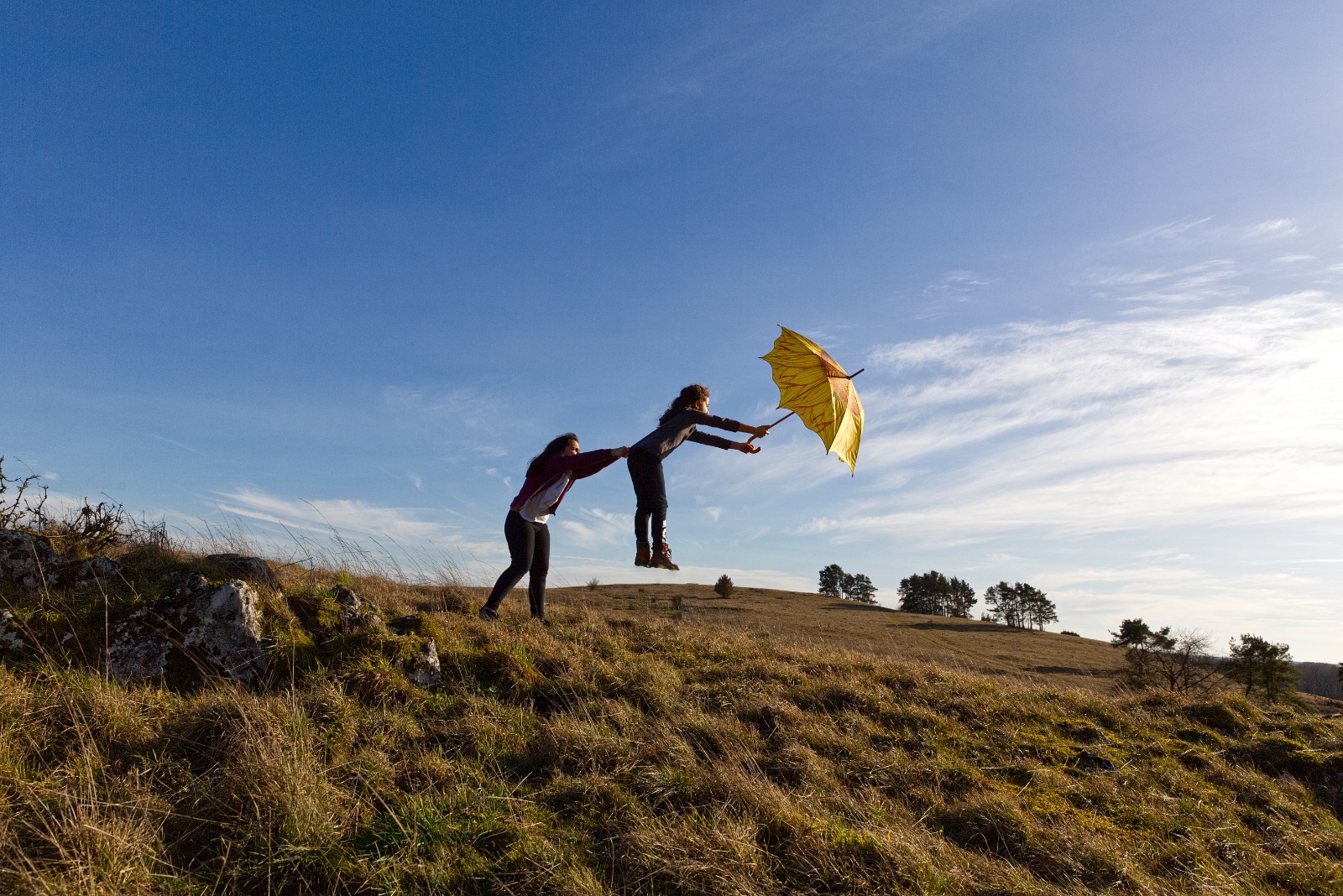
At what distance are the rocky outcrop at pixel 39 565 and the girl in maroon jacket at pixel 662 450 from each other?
16.2 ft

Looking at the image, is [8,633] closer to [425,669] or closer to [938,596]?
[425,669]

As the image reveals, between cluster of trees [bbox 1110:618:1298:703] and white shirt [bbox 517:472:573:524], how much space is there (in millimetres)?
25446

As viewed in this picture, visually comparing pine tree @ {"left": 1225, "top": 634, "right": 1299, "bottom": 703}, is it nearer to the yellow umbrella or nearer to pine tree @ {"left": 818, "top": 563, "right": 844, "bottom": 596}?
the yellow umbrella

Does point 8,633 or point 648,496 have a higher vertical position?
point 648,496


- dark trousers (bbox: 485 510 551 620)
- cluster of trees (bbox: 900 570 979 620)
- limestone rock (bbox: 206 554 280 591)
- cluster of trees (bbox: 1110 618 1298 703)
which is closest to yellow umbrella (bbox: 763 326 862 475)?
dark trousers (bbox: 485 510 551 620)

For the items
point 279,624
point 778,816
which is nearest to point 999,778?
point 778,816

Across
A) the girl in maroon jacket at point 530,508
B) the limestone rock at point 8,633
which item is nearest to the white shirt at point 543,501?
the girl in maroon jacket at point 530,508

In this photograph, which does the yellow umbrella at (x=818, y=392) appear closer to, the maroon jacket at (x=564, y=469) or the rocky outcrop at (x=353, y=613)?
the maroon jacket at (x=564, y=469)

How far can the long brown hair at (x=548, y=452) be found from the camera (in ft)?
25.7

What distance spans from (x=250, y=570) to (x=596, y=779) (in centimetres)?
472

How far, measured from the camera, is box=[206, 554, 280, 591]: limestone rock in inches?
252

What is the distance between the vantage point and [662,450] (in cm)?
646

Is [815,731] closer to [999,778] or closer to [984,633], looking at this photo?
[999,778]

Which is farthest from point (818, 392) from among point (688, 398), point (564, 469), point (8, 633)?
point (8, 633)
